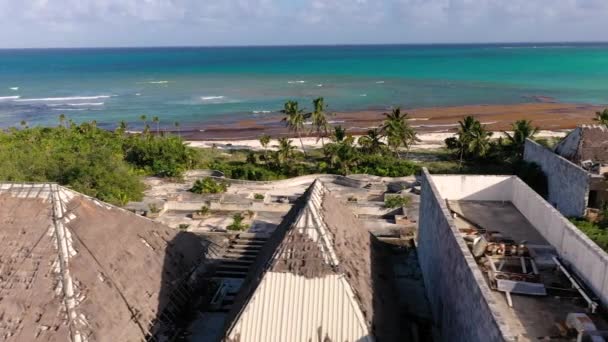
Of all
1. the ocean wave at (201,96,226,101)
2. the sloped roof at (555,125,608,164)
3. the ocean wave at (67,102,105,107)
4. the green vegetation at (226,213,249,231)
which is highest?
the ocean wave at (201,96,226,101)

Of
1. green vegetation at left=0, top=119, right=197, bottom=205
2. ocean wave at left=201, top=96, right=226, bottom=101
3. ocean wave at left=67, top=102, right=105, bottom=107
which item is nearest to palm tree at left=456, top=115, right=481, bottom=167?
green vegetation at left=0, top=119, right=197, bottom=205

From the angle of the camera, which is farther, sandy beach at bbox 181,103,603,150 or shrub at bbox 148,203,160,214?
sandy beach at bbox 181,103,603,150

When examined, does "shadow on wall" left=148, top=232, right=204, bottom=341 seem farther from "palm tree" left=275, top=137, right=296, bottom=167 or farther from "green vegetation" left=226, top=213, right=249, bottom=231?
"palm tree" left=275, top=137, right=296, bottom=167

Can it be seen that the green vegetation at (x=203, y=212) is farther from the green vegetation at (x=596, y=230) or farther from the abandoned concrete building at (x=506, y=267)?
the green vegetation at (x=596, y=230)

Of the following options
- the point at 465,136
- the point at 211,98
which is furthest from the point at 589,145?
the point at 211,98

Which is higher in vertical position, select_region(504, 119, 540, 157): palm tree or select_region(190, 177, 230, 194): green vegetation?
select_region(504, 119, 540, 157): palm tree

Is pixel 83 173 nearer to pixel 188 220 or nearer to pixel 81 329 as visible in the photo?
pixel 188 220

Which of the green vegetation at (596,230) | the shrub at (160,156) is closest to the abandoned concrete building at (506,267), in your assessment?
the green vegetation at (596,230)

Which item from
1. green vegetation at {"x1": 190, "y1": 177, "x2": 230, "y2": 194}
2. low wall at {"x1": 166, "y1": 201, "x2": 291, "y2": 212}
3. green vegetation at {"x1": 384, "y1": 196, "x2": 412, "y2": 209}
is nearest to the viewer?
green vegetation at {"x1": 384, "y1": 196, "x2": 412, "y2": 209}
